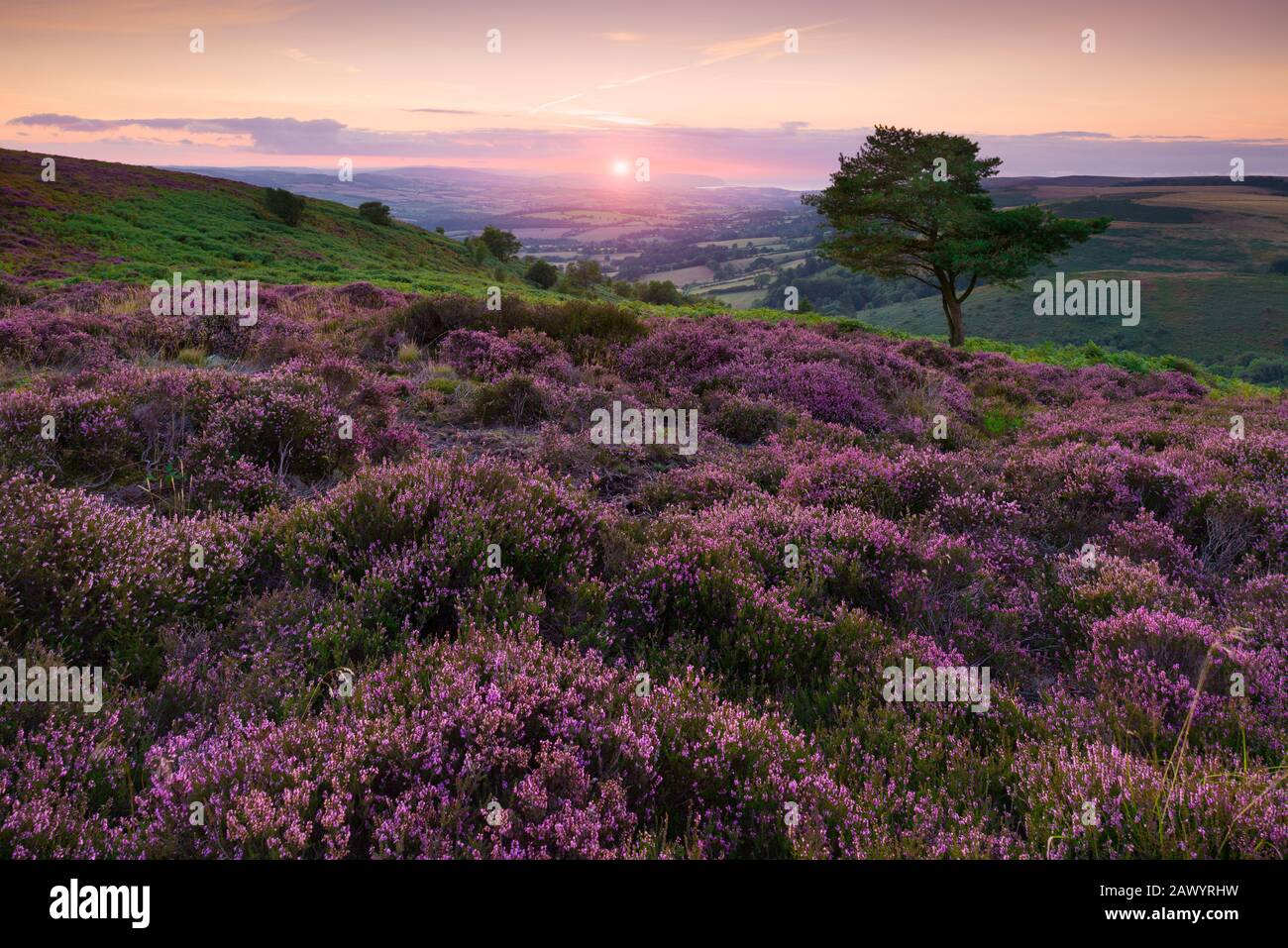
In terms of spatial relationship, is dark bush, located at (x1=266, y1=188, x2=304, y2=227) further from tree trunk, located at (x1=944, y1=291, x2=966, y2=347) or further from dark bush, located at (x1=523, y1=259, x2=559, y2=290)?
tree trunk, located at (x1=944, y1=291, x2=966, y2=347)

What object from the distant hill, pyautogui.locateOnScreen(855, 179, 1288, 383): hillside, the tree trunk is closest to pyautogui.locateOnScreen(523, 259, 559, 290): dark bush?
the distant hill

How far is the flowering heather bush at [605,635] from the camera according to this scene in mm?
2479

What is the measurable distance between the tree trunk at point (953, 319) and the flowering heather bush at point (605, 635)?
67.9 feet

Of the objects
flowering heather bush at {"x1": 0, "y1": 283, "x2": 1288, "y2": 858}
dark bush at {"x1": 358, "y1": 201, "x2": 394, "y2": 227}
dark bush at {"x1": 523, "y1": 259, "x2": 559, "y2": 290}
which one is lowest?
flowering heather bush at {"x1": 0, "y1": 283, "x2": 1288, "y2": 858}

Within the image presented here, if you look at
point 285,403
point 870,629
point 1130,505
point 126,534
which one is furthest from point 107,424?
point 1130,505

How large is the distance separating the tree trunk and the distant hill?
2394 centimetres

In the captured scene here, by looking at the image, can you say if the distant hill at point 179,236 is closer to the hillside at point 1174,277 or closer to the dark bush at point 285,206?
the dark bush at point 285,206

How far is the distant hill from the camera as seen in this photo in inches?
1431

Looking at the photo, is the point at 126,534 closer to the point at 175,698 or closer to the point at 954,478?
the point at 175,698

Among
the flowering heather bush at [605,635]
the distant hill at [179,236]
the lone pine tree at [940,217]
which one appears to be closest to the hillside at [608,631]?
the flowering heather bush at [605,635]

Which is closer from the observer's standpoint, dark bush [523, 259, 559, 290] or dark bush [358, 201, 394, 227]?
dark bush [523, 259, 559, 290]

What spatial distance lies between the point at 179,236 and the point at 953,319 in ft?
175
